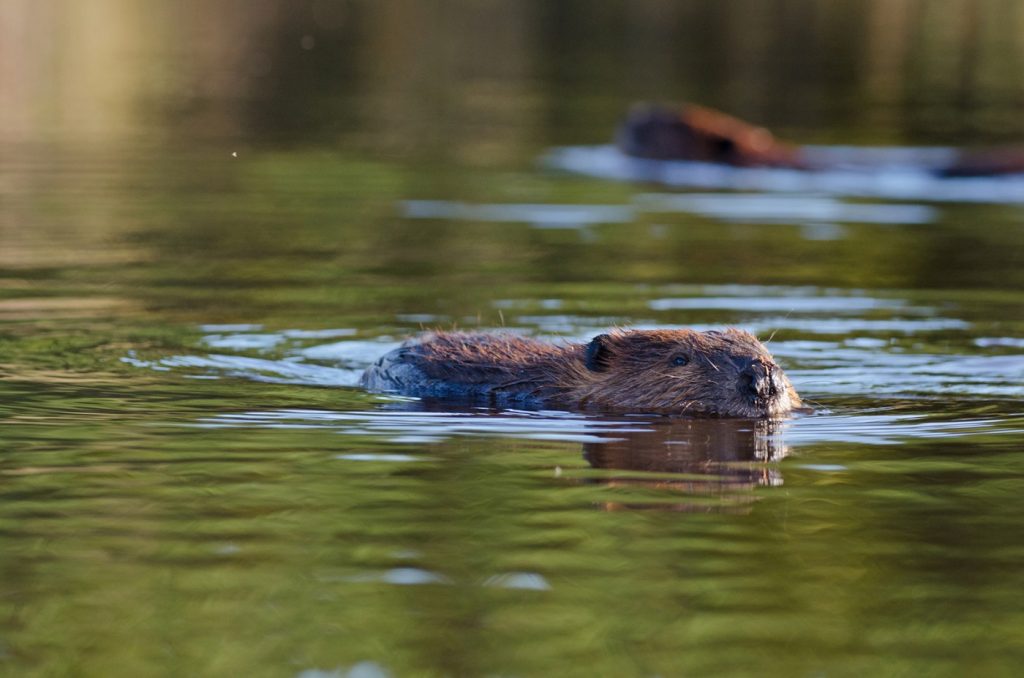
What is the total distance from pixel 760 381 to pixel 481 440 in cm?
125

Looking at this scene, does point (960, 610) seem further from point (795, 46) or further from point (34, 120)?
point (795, 46)

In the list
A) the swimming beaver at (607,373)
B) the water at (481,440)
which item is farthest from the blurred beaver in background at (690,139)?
the swimming beaver at (607,373)

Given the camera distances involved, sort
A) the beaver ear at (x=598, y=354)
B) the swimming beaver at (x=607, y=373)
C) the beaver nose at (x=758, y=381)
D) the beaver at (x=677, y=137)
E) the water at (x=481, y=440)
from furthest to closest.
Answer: the beaver at (x=677, y=137) < the beaver ear at (x=598, y=354) < the swimming beaver at (x=607, y=373) < the beaver nose at (x=758, y=381) < the water at (x=481, y=440)

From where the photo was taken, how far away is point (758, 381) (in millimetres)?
8289

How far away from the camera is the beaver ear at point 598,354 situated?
8633mm

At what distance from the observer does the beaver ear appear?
340 inches

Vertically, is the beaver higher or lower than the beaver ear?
higher

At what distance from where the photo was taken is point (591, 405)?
8680 mm

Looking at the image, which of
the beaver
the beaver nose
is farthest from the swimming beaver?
Answer: the beaver

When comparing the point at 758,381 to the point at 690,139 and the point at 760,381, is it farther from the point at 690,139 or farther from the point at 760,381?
the point at 690,139

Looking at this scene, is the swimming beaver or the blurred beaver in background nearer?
the swimming beaver

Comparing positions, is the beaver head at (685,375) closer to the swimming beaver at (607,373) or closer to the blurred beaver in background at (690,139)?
the swimming beaver at (607,373)

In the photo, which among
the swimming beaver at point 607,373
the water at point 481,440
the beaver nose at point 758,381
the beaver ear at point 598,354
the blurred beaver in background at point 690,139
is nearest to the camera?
the water at point 481,440

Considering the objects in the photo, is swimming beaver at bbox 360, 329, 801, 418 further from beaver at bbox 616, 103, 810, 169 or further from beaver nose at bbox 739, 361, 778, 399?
beaver at bbox 616, 103, 810, 169
